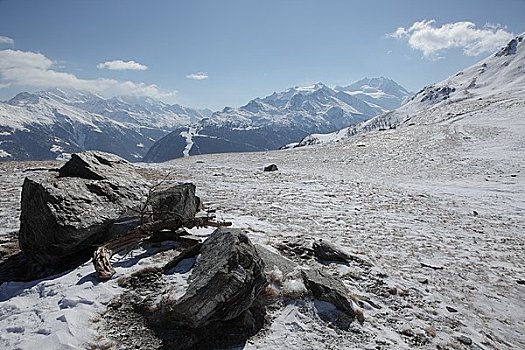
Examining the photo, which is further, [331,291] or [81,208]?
[81,208]

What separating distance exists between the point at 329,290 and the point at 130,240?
19.3 ft

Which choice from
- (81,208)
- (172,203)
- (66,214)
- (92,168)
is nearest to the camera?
(66,214)

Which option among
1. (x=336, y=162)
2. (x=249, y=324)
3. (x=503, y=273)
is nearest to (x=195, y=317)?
(x=249, y=324)

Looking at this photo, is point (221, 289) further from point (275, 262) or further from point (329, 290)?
point (275, 262)

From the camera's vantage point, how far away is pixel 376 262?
1100 cm

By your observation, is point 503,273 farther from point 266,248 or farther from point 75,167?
point 75,167

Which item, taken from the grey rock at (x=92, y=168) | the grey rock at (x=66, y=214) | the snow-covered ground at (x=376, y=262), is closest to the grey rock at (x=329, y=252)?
the snow-covered ground at (x=376, y=262)

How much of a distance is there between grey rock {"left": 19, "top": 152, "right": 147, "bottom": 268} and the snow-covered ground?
36.7 inches

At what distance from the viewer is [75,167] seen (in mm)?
11219

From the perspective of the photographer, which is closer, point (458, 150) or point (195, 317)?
point (195, 317)

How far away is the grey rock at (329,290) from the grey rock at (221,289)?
1.53 m

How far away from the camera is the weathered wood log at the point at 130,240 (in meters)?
8.20

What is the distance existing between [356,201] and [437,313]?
1210 centimetres

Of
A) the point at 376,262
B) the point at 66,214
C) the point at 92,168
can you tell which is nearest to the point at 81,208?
the point at 66,214
